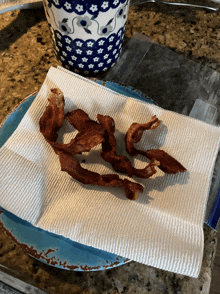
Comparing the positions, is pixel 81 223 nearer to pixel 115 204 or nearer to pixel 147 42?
pixel 115 204

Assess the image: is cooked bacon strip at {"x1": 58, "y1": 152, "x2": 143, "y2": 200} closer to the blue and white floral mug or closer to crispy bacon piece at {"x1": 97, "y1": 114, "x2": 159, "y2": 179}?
crispy bacon piece at {"x1": 97, "y1": 114, "x2": 159, "y2": 179}

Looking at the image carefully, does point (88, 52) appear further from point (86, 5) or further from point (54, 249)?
point (54, 249)

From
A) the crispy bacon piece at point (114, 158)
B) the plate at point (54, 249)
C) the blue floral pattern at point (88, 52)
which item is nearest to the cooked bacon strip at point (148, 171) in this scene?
the crispy bacon piece at point (114, 158)

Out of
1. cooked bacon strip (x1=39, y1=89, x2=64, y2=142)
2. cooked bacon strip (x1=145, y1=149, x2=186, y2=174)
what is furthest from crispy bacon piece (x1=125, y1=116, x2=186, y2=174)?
cooked bacon strip (x1=39, y1=89, x2=64, y2=142)

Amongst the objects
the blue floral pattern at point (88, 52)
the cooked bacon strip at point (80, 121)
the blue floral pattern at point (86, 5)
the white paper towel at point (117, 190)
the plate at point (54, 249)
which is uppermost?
the blue floral pattern at point (86, 5)

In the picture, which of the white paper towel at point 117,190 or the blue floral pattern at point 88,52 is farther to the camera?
the blue floral pattern at point 88,52

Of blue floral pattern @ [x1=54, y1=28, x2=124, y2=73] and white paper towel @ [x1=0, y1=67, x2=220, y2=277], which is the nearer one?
white paper towel @ [x1=0, y1=67, x2=220, y2=277]

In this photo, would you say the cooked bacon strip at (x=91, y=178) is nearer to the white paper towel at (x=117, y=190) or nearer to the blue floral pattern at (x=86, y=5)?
the white paper towel at (x=117, y=190)
